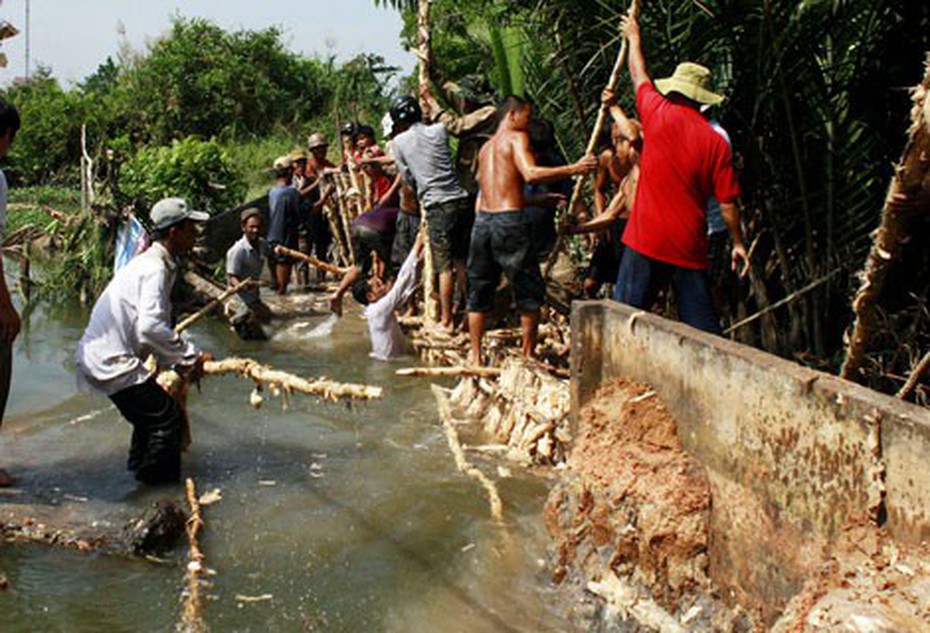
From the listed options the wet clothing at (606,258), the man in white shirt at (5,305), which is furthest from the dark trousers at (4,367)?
the wet clothing at (606,258)

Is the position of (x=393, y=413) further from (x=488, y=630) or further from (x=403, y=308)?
(x=488, y=630)

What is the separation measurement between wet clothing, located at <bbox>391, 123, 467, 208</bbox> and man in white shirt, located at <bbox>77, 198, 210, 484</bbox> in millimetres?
2828

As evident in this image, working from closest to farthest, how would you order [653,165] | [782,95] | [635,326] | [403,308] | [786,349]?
[635,326], [653,165], [782,95], [786,349], [403,308]

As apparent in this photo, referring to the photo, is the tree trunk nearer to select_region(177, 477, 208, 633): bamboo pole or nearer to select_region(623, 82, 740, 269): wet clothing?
select_region(623, 82, 740, 269): wet clothing

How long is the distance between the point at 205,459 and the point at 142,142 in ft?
67.0

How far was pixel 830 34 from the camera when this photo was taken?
5809 millimetres

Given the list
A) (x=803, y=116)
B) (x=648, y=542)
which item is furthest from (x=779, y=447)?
(x=803, y=116)

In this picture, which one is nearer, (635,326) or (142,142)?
(635,326)

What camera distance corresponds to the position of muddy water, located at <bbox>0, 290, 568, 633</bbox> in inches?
174

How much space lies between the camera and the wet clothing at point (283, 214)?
11.8 metres

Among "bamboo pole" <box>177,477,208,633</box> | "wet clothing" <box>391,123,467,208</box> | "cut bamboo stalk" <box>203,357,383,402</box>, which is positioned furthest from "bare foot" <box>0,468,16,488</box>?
"wet clothing" <box>391,123,467,208</box>

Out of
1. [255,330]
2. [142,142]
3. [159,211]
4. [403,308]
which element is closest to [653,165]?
[159,211]

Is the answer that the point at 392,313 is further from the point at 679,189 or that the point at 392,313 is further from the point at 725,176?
the point at 725,176

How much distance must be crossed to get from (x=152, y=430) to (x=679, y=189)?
293 centimetres
